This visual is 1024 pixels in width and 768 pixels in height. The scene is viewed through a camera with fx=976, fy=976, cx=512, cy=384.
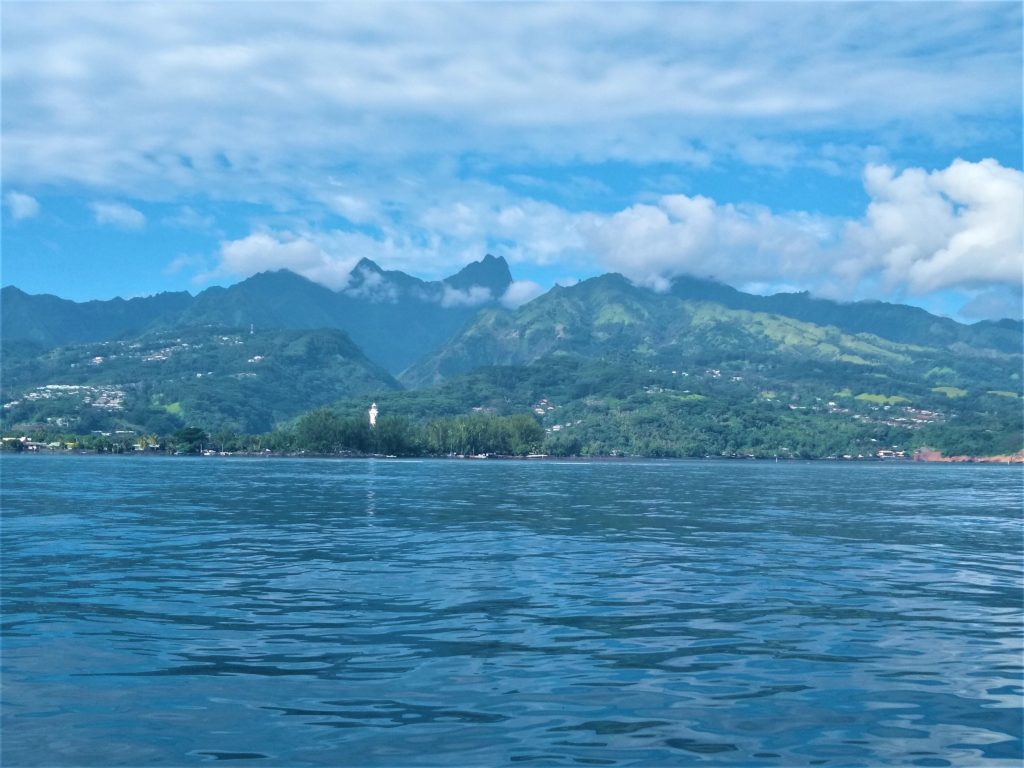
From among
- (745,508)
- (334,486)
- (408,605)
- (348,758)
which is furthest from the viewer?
(334,486)

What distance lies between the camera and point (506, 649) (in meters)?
24.7

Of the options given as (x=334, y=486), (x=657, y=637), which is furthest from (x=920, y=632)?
(x=334, y=486)

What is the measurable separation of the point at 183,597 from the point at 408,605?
7.57 metres

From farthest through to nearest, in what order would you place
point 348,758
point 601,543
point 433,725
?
1. point 601,543
2. point 433,725
3. point 348,758

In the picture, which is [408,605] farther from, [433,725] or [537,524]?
[537,524]

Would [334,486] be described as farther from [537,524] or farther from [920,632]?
[920,632]

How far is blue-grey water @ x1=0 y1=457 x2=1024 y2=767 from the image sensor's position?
17828mm

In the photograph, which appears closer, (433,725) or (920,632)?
(433,725)

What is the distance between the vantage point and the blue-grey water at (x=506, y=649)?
1783cm

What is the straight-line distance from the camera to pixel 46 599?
1243 inches

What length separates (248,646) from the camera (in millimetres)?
24688

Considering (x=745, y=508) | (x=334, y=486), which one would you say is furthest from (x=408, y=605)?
(x=334, y=486)

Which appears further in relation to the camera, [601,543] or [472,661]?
[601,543]

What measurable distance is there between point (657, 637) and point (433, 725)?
9545 millimetres
